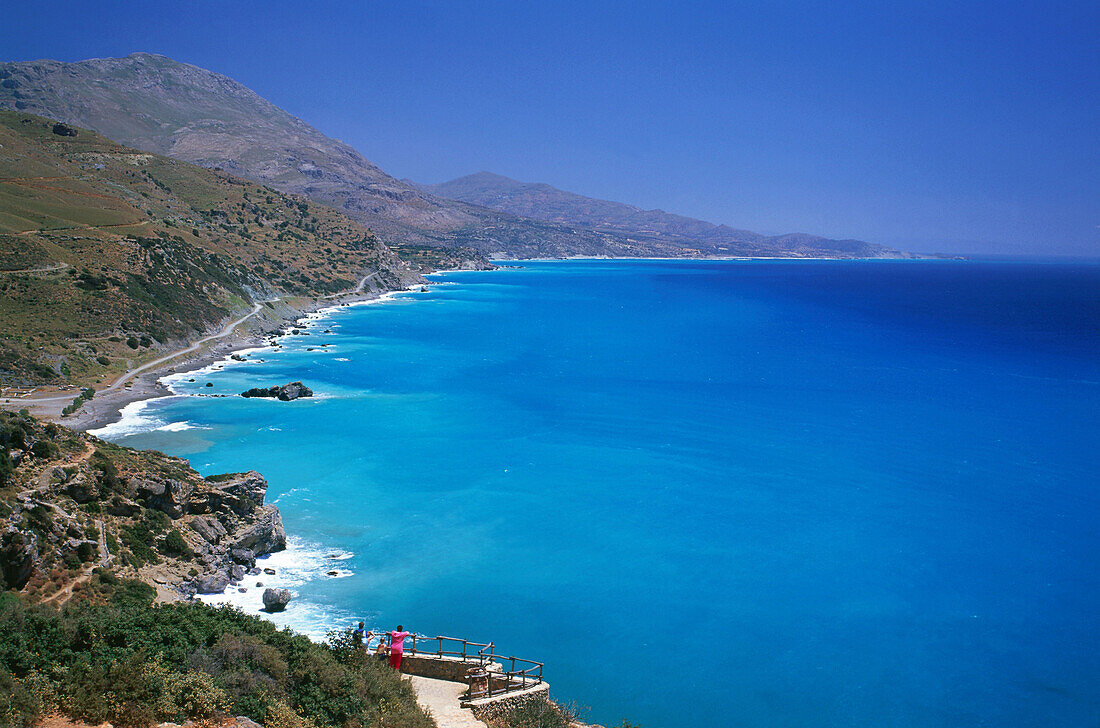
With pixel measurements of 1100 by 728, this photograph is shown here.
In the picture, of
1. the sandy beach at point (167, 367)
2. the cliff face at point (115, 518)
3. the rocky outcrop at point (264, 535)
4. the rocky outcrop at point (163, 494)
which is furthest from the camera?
the sandy beach at point (167, 367)

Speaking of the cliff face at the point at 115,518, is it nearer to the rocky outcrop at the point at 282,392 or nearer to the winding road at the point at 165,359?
the winding road at the point at 165,359

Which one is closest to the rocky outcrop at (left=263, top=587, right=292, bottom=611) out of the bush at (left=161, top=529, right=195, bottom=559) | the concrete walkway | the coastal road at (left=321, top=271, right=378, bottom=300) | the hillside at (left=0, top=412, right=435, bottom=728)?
the hillside at (left=0, top=412, right=435, bottom=728)

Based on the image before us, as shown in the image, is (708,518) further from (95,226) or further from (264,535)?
(95,226)

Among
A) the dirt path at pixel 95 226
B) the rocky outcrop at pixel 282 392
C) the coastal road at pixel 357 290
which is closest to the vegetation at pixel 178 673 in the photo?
the rocky outcrop at pixel 282 392

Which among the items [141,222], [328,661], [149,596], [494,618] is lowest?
[494,618]

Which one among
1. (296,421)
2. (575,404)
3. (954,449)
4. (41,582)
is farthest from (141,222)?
(954,449)

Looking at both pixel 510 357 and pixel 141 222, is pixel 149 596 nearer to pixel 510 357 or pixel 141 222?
pixel 510 357
